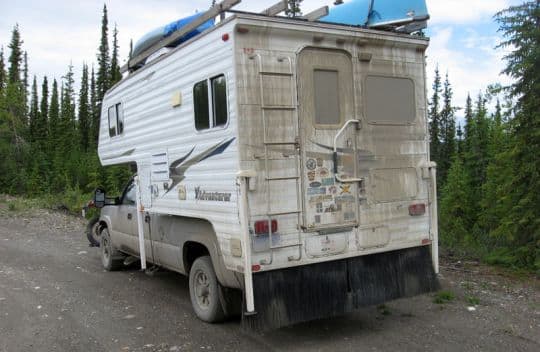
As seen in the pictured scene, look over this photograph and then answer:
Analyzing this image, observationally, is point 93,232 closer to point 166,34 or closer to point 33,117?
point 166,34

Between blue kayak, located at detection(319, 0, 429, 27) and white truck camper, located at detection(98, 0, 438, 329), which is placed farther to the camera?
blue kayak, located at detection(319, 0, 429, 27)

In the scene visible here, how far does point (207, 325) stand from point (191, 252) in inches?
37.1

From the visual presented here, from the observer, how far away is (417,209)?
5887mm

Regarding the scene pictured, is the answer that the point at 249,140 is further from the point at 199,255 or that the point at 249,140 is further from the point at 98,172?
the point at 98,172

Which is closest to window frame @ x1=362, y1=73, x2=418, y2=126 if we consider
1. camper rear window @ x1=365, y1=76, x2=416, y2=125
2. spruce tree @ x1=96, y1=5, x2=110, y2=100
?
camper rear window @ x1=365, y1=76, x2=416, y2=125

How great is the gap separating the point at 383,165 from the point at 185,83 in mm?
2450

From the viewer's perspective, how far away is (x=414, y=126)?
19.7 ft

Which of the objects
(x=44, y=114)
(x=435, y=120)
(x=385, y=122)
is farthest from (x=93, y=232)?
(x=44, y=114)

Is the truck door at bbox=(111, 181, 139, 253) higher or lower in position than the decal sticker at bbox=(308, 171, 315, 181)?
lower

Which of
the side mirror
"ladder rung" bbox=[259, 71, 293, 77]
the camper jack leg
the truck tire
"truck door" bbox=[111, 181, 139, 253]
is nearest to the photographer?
the camper jack leg

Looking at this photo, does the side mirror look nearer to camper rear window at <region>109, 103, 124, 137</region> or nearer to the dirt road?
camper rear window at <region>109, 103, 124, 137</region>

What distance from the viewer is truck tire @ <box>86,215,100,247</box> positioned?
32.9ft

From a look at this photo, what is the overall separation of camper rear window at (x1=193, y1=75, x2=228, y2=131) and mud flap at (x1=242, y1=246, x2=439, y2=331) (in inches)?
65.5

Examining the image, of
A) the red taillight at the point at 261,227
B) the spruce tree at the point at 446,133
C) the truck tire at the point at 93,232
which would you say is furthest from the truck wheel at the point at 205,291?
the spruce tree at the point at 446,133
